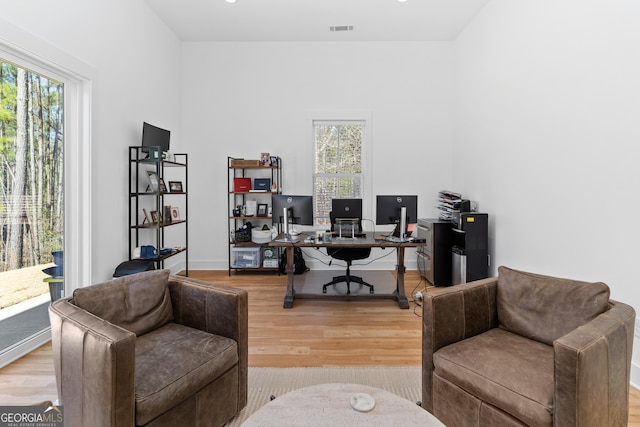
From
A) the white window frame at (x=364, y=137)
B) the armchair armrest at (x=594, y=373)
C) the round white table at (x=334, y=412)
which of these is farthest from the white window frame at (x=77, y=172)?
the armchair armrest at (x=594, y=373)

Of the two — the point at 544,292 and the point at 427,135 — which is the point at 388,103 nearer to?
the point at 427,135

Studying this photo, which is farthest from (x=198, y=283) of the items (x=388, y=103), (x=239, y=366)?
(x=388, y=103)

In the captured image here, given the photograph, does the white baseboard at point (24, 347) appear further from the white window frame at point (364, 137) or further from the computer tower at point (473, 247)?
the computer tower at point (473, 247)

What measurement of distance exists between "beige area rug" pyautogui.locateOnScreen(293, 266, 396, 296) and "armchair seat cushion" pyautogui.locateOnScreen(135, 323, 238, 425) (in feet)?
6.85

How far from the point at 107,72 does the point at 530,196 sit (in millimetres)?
4382

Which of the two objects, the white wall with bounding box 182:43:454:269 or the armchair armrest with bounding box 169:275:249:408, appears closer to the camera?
the armchair armrest with bounding box 169:275:249:408

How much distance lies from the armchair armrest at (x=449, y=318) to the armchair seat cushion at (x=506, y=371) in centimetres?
4

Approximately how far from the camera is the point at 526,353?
60.8 inches

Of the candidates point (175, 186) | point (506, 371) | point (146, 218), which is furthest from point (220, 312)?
point (175, 186)

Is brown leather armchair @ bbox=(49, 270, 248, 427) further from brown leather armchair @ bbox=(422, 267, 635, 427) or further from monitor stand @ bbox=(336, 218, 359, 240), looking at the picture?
monitor stand @ bbox=(336, 218, 359, 240)

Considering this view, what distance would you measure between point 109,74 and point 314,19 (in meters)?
2.58

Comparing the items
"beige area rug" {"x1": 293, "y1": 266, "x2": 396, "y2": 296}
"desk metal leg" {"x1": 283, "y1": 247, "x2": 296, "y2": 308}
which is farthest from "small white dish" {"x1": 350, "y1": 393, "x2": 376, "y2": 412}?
"beige area rug" {"x1": 293, "y1": 266, "x2": 396, "y2": 296}

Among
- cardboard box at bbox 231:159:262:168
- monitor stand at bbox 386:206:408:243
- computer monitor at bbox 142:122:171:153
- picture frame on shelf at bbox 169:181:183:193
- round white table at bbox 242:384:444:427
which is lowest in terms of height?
round white table at bbox 242:384:444:427

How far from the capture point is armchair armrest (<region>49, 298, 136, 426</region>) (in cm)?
117
